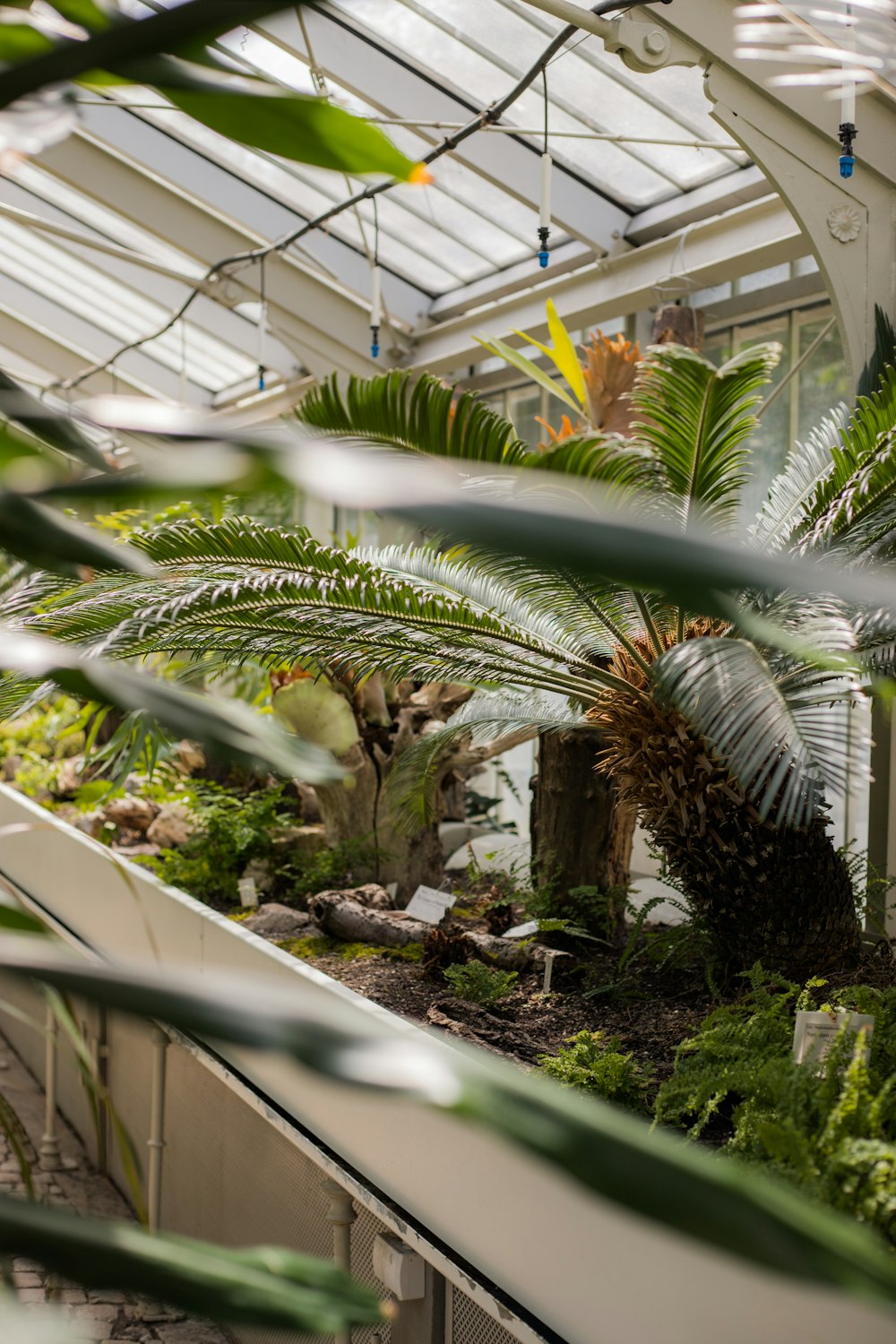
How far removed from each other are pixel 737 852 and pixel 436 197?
5823 mm

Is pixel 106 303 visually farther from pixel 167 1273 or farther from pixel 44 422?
pixel 167 1273

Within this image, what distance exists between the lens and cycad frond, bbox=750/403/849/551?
3834mm

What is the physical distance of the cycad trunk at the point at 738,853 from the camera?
3.52 meters

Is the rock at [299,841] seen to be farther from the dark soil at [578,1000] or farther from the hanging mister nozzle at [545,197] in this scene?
the hanging mister nozzle at [545,197]

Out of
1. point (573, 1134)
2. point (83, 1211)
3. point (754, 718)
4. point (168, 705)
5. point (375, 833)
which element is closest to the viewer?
point (573, 1134)

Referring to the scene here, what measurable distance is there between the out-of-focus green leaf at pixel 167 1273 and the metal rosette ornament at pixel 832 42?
3586 millimetres

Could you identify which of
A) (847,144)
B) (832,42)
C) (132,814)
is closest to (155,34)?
(847,144)

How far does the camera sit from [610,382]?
5.48 m

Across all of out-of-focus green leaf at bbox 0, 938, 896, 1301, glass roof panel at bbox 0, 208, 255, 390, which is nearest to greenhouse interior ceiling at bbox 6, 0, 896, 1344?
out-of-focus green leaf at bbox 0, 938, 896, 1301

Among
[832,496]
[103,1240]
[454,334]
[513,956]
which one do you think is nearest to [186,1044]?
[513,956]

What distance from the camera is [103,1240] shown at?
1.37ft

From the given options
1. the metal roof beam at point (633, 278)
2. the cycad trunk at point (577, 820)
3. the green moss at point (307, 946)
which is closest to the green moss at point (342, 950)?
the green moss at point (307, 946)

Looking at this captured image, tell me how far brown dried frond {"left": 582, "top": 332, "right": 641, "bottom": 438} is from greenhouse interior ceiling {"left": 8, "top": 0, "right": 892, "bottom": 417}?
3.14 ft

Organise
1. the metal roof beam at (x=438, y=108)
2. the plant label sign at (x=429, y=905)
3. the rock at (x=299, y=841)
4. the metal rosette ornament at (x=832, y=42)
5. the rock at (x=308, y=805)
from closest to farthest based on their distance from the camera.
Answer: the metal rosette ornament at (x=832, y=42) < the plant label sign at (x=429, y=905) < the rock at (x=299, y=841) < the rock at (x=308, y=805) < the metal roof beam at (x=438, y=108)
